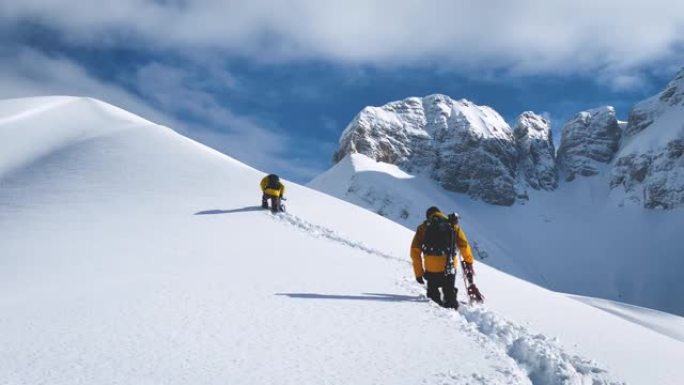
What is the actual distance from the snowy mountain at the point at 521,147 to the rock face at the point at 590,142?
0.33 metres

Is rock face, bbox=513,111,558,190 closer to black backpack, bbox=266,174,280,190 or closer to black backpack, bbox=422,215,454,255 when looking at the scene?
black backpack, bbox=266,174,280,190

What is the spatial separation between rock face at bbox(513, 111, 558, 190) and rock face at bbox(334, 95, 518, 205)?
15.4 ft

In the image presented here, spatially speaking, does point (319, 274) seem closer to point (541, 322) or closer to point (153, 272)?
point (153, 272)

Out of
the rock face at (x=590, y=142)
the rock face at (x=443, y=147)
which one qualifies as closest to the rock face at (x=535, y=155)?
the rock face at (x=443, y=147)

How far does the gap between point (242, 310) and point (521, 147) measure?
635 feet

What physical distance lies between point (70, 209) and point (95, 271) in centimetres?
835

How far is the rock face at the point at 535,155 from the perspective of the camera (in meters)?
184

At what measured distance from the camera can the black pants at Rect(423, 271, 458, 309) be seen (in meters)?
10.3

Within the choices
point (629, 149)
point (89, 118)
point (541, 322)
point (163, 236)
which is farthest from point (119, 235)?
point (629, 149)

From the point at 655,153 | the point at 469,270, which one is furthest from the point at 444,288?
the point at 655,153

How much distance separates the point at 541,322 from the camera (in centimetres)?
1156

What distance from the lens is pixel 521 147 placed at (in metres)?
190

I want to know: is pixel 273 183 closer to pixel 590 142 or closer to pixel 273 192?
pixel 273 192

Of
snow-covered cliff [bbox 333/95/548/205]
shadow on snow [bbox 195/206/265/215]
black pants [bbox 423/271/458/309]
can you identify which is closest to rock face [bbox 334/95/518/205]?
snow-covered cliff [bbox 333/95/548/205]
